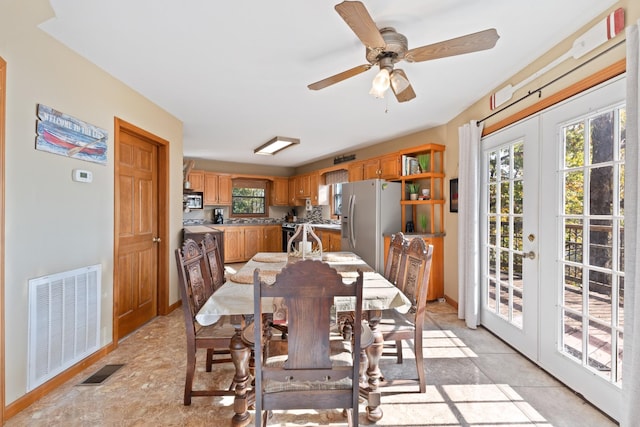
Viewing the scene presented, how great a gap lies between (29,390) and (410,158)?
4.45 metres

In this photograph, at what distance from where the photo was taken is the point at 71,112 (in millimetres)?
2213

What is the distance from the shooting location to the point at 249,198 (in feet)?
25.2

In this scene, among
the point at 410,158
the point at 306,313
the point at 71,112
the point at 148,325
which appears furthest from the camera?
the point at 410,158

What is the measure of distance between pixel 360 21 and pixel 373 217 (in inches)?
121

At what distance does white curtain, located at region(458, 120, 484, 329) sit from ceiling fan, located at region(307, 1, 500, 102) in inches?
51.5

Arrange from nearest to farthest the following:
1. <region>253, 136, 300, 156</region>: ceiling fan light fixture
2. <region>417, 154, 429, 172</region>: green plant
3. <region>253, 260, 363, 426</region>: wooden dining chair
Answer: <region>253, 260, 363, 426</region>: wooden dining chair
<region>417, 154, 429, 172</region>: green plant
<region>253, 136, 300, 156</region>: ceiling fan light fixture

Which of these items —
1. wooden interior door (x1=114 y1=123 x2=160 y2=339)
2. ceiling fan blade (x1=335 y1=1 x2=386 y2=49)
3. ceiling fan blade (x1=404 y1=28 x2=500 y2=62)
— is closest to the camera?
ceiling fan blade (x1=335 y1=1 x2=386 y2=49)

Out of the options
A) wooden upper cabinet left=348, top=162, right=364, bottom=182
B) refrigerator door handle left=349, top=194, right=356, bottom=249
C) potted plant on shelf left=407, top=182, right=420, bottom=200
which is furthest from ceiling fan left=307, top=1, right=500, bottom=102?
wooden upper cabinet left=348, top=162, right=364, bottom=182

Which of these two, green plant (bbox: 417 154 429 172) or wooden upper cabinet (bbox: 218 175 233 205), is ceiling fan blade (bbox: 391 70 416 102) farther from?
wooden upper cabinet (bbox: 218 175 233 205)

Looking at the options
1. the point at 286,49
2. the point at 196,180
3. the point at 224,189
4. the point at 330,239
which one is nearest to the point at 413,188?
the point at 330,239

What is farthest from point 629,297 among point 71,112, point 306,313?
point 71,112

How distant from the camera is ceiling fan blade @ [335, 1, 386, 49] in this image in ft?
4.46

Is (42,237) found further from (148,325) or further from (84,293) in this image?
(148,325)

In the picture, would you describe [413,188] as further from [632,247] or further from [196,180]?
[196,180]
